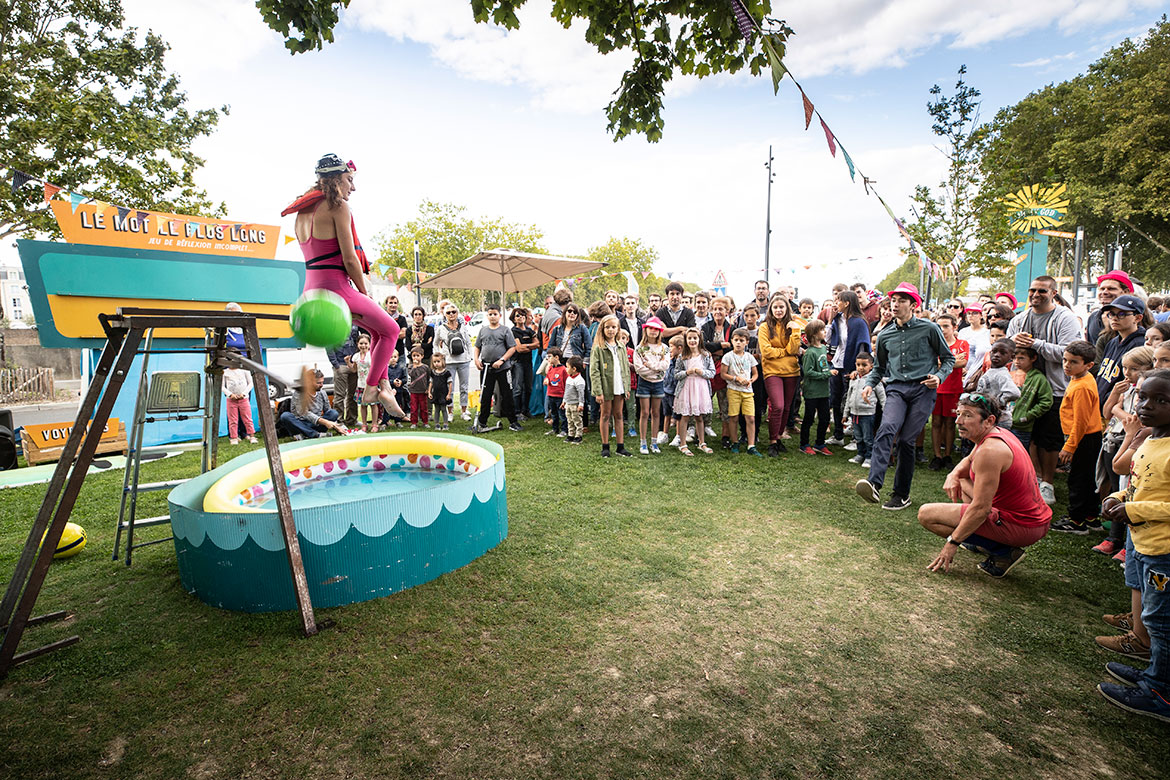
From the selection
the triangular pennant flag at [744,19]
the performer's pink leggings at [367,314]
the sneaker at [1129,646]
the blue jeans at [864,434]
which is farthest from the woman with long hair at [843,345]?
the performer's pink leggings at [367,314]

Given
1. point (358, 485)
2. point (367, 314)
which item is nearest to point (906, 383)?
point (367, 314)

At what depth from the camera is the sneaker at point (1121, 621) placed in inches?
122

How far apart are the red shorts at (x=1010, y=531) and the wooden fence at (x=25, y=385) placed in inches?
845

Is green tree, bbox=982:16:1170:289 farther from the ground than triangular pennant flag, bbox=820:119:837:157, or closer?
farther from the ground

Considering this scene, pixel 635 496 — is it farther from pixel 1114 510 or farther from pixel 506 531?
pixel 1114 510

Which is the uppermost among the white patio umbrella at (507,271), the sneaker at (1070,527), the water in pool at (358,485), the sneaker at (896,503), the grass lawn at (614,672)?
the white patio umbrella at (507,271)

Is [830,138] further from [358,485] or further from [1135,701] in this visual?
[358,485]

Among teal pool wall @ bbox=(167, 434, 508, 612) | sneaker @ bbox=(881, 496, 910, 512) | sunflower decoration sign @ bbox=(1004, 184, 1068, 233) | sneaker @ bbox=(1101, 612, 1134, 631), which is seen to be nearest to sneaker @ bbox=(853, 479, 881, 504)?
sneaker @ bbox=(881, 496, 910, 512)

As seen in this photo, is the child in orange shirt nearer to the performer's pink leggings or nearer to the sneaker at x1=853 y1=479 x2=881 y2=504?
the sneaker at x1=853 y1=479 x2=881 y2=504

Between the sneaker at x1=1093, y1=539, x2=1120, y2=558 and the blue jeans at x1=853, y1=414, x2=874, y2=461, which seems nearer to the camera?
the sneaker at x1=1093, y1=539, x2=1120, y2=558

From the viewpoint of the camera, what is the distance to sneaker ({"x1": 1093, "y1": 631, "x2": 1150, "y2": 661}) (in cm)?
285

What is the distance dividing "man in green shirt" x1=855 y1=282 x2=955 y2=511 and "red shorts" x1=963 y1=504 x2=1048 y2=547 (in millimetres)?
1195

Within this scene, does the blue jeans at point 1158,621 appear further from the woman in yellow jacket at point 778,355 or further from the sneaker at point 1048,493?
the woman in yellow jacket at point 778,355

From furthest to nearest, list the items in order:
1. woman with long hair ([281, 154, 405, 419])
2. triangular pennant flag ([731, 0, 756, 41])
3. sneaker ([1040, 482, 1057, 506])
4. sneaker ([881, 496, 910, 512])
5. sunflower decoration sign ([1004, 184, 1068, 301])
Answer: sunflower decoration sign ([1004, 184, 1068, 301]) → sneaker ([1040, 482, 1057, 506]) → sneaker ([881, 496, 910, 512]) → woman with long hair ([281, 154, 405, 419]) → triangular pennant flag ([731, 0, 756, 41])
